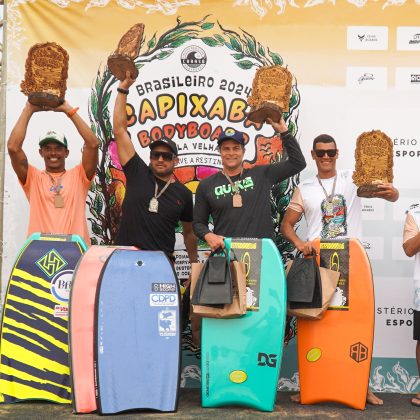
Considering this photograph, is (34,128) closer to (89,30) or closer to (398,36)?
(89,30)

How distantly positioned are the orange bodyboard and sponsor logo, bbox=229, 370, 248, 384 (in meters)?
0.44

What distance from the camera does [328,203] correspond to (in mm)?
4293

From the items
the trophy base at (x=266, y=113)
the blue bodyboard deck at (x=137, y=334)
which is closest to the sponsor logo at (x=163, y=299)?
the blue bodyboard deck at (x=137, y=334)

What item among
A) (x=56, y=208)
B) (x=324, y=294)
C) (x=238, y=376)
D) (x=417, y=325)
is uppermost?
(x=56, y=208)

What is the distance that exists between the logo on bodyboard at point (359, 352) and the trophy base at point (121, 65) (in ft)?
7.24

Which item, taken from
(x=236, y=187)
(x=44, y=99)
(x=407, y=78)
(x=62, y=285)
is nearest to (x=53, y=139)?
(x=44, y=99)

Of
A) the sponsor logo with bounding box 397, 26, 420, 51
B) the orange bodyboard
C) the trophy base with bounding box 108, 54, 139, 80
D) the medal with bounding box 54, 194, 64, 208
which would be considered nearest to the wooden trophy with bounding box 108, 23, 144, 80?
the trophy base with bounding box 108, 54, 139, 80

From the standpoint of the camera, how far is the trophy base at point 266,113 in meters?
4.14

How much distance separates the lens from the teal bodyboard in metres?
3.84

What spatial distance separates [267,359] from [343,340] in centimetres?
50

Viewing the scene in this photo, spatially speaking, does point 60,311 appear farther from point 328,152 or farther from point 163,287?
point 328,152

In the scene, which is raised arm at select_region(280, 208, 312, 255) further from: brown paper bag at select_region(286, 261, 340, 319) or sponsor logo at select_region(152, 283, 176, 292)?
sponsor logo at select_region(152, 283, 176, 292)

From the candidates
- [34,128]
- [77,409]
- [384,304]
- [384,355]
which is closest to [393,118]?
[384,304]

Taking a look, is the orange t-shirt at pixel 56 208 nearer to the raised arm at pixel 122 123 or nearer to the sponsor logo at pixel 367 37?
the raised arm at pixel 122 123
